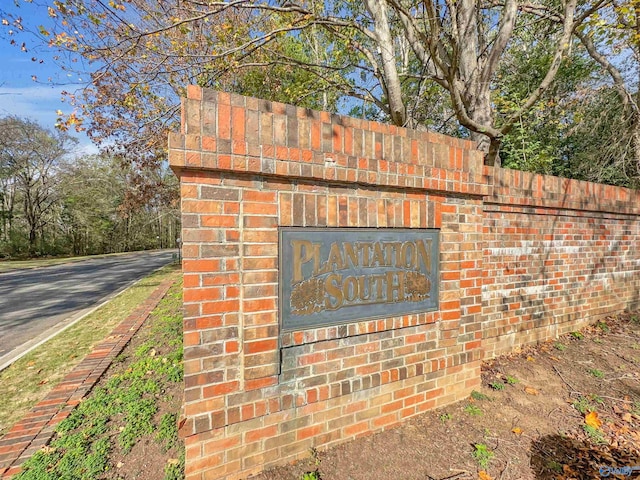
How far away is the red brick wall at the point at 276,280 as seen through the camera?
1.89 meters

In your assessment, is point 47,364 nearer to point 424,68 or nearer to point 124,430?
point 124,430

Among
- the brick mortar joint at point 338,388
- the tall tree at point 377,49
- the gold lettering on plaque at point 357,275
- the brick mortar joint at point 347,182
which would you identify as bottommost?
the brick mortar joint at point 338,388

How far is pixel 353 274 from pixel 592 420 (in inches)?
98.7

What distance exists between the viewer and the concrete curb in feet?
7.67

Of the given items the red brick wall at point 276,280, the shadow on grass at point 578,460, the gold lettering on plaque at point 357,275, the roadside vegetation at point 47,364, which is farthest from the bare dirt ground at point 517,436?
the roadside vegetation at point 47,364

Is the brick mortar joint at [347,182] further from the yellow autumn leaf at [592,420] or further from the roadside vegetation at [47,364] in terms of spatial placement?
the roadside vegetation at [47,364]

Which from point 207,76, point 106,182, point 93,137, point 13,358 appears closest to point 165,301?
point 13,358

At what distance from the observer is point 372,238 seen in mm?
2455

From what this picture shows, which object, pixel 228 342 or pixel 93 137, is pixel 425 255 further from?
pixel 93 137

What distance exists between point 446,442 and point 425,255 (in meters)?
1.46

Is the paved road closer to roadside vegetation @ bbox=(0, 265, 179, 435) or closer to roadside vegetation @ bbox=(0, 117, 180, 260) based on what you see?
roadside vegetation @ bbox=(0, 265, 179, 435)

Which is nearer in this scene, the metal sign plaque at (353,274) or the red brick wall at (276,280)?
the red brick wall at (276,280)

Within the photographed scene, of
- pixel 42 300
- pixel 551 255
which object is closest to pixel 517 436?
pixel 551 255

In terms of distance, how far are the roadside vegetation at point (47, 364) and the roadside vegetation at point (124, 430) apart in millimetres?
558
